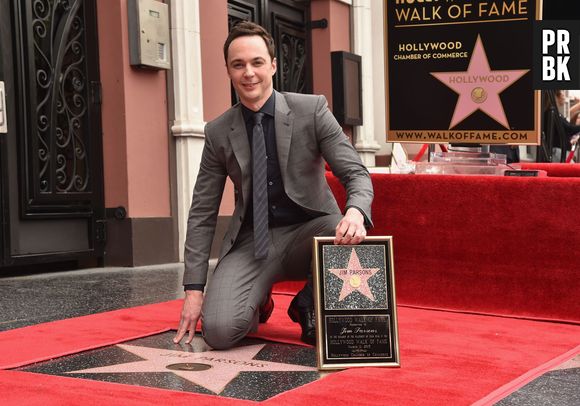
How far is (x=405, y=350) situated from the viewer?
325 cm

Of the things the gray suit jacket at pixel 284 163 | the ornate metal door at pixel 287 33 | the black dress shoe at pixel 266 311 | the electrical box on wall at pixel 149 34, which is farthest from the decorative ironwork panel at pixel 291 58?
the gray suit jacket at pixel 284 163

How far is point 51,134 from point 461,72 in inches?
116

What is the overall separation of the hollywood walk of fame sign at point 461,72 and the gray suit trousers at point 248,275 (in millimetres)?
1302

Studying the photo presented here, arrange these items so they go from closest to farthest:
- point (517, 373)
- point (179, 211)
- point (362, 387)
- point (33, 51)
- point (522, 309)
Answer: point (362, 387)
point (517, 373)
point (522, 309)
point (33, 51)
point (179, 211)

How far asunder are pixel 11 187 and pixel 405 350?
3.49 metres

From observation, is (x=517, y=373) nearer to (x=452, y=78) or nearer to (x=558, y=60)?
(x=452, y=78)

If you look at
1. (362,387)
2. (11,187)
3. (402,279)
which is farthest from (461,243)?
(11,187)

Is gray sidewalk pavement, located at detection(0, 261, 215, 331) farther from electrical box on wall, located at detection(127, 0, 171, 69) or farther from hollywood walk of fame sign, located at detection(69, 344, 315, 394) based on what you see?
electrical box on wall, located at detection(127, 0, 171, 69)

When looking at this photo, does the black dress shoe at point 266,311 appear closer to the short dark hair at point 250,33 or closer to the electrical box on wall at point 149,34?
the short dark hair at point 250,33

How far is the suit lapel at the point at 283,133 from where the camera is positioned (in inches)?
134

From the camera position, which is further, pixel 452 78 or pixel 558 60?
pixel 558 60

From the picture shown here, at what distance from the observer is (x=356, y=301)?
302 cm

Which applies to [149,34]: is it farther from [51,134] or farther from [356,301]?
[356,301]

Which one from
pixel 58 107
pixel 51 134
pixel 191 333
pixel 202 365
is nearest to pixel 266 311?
pixel 191 333
